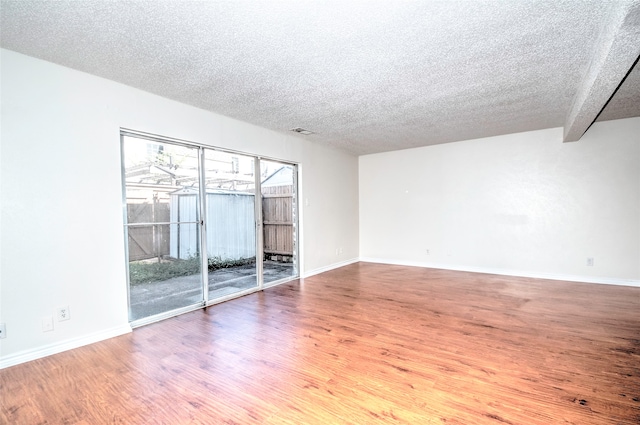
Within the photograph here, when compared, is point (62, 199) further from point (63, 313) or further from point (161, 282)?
point (161, 282)

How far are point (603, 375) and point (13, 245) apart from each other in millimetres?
4694

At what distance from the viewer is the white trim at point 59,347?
7.92 ft

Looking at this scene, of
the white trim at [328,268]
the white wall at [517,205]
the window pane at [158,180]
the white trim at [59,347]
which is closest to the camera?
the white trim at [59,347]

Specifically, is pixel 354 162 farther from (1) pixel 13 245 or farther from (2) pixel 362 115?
(1) pixel 13 245

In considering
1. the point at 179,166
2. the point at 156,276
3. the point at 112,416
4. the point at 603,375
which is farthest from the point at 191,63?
the point at 603,375

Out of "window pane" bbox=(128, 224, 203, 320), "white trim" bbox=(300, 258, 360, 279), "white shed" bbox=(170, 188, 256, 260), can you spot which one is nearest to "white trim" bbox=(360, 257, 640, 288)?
"white trim" bbox=(300, 258, 360, 279)

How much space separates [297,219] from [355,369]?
3388 millimetres

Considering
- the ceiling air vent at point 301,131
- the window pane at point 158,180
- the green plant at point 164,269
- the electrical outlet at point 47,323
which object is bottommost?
the electrical outlet at point 47,323

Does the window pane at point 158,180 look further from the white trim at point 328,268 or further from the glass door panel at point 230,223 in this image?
the white trim at point 328,268

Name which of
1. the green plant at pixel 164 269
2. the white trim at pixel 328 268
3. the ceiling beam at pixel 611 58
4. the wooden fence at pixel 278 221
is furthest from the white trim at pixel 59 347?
the ceiling beam at pixel 611 58

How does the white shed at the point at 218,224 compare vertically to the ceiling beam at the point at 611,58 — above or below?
below

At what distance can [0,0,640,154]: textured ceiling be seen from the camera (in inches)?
76.5

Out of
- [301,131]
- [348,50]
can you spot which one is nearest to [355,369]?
[348,50]

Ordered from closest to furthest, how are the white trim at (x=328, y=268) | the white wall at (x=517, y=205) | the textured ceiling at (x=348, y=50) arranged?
the textured ceiling at (x=348, y=50), the white wall at (x=517, y=205), the white trim at (x=328, y=268)
